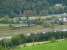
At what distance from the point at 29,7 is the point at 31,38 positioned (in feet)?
3.10

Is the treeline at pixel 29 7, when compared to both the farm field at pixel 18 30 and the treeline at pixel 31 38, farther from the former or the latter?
the treeline at pixel 31 38

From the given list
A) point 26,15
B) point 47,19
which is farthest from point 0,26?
point 47,19

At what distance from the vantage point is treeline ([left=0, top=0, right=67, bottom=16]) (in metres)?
5.17

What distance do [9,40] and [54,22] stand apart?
4.77 ft

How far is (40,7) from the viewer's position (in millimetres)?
5461

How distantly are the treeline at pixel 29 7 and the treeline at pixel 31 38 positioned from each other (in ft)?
1.96

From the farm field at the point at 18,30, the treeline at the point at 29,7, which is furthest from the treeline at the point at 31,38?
the treeline at the point at 29,7

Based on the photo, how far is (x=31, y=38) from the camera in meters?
4.73

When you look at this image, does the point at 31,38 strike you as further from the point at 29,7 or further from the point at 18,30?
the point at 29,7

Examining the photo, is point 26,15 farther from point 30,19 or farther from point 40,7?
point 40,7

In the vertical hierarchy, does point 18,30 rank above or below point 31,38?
above

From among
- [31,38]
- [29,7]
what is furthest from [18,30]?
[29,7]

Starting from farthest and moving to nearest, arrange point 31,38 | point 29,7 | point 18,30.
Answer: point 29,7
point 18,30
point 31,38

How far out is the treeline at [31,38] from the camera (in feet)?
14.0
